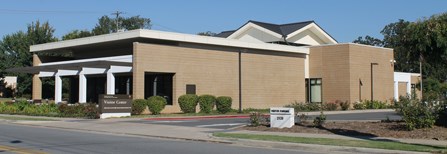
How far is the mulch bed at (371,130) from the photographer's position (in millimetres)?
17288

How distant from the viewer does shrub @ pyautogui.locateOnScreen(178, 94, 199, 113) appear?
3788cm

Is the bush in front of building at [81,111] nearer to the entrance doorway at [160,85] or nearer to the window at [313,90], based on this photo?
the entrance doorway at [160,85]

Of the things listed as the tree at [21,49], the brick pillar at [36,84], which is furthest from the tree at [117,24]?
the brick pillar at [36,84]

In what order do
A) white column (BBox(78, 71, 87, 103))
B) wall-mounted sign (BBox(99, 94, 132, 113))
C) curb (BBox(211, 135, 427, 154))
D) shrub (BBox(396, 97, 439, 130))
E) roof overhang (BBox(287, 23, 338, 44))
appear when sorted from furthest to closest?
roof overhang (BBox(287, 23, 338, 44)), white column (BBox(78, 71, 87, 103)), wall-mounted sign (BBox(99, 94, 132, 113)), shrub (BBox(396, 97, 439, 130)), curb (BBox(211, 135, 427, 154))

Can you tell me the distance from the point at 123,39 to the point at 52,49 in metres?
12.1

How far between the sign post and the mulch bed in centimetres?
1161

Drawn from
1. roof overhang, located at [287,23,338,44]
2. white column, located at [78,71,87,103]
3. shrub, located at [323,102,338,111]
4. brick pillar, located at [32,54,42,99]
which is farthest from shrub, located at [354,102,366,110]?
brick pillar, located at [32,54,42,99]

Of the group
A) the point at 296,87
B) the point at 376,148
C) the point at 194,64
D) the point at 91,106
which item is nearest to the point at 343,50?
the point at 296,87

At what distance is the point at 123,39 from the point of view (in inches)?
1563

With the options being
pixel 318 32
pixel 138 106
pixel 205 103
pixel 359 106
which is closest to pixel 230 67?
pixel 205 103

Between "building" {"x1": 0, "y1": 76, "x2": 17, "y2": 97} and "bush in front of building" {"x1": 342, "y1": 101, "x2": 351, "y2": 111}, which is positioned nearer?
"bush in front of building" {"x1": 342, "y1": 101, "x2": 351, "y2": 111}

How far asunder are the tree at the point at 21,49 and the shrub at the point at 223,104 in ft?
132

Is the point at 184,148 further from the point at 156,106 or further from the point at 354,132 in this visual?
the point at 156,106

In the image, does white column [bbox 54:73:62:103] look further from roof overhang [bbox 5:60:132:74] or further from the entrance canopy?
roof overhang [bbox 5:60:132:74]
